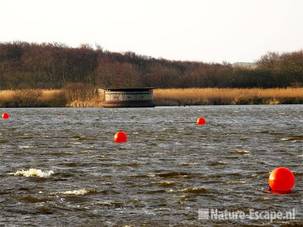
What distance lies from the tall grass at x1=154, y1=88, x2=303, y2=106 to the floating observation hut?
6.36 metres

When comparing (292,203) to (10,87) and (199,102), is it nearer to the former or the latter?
(199,102)

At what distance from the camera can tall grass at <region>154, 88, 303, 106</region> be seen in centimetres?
11319

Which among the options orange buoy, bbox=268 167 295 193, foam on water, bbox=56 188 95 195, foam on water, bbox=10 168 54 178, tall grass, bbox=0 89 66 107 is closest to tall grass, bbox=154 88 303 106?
tall grass, bbox=0 89 66 107

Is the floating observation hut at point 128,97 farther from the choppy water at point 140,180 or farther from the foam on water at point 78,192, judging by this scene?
the foam on water at point 78,192

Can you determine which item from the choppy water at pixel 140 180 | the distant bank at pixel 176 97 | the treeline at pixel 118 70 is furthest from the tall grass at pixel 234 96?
the choppy water at pixel 140 180

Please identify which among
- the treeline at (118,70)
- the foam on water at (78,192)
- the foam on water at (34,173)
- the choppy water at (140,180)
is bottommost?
the choppy water at (140,180)

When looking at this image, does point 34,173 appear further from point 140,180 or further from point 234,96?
point 234,96

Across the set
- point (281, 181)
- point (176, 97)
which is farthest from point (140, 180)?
point (176, 97)

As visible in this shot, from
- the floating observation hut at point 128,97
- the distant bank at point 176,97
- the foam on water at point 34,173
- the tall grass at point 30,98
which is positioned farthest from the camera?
the tall grass at point 30,98

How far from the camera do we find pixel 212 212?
1886 centimetres

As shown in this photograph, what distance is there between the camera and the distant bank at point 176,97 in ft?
373

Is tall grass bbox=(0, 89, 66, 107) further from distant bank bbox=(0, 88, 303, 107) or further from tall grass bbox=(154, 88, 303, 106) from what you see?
tall grass bbox=(154, 88, 303, 106)

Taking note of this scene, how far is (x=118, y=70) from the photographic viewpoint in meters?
148

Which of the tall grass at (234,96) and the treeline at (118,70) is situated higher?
the treeline at (118,70)
